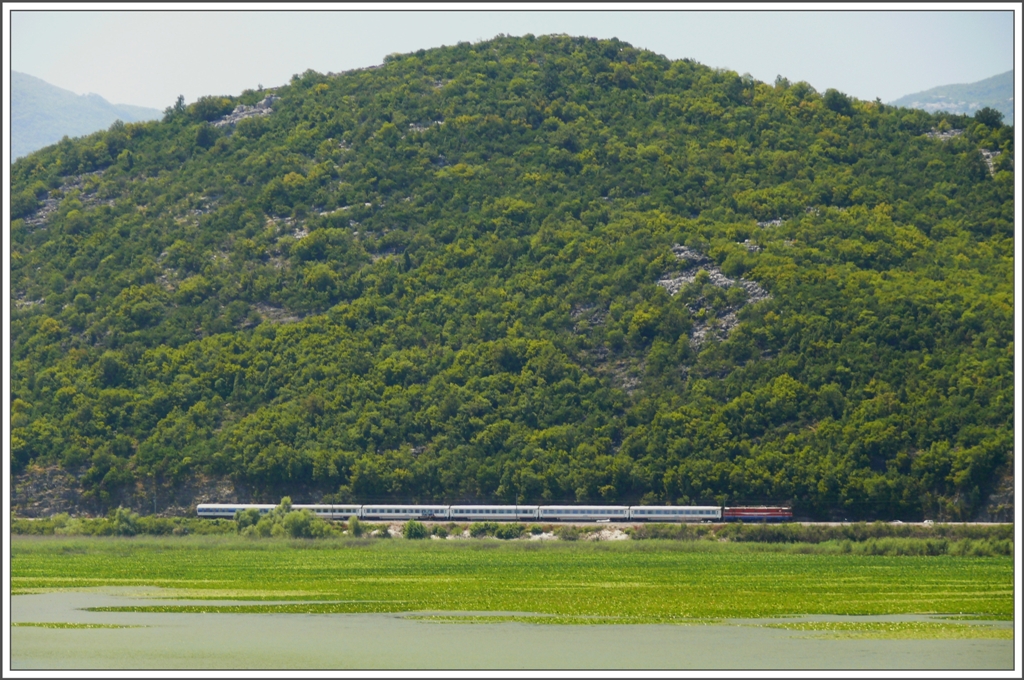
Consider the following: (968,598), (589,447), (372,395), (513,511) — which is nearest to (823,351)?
(589,447)

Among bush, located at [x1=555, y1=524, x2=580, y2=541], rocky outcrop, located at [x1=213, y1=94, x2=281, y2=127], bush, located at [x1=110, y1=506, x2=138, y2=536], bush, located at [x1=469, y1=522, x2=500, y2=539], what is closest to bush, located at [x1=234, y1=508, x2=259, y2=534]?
bush, located at [x1=110, y1=506, x2=138, y2=536]

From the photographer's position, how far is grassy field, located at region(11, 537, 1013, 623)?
144 feet

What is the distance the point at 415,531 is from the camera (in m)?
83.6

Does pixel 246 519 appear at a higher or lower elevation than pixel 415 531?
higher

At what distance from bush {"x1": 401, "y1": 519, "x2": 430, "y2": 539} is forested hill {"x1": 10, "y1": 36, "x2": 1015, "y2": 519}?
35.4ft

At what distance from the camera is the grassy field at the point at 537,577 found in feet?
144

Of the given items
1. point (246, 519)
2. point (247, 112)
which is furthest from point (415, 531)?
point (247, 112)

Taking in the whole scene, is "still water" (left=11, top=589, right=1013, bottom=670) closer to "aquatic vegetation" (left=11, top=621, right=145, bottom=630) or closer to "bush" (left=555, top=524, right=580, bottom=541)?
"aquatic vegetation" (left=11, top=621, right=145, bottom=630)

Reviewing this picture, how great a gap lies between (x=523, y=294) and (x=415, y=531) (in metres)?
33.5

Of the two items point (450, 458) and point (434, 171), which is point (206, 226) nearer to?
point (434, 171)

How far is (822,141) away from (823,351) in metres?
38.3

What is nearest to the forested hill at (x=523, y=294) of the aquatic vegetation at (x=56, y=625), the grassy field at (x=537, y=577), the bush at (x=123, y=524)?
the bush at (x=123, y=524)

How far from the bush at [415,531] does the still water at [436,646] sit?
42.2 m

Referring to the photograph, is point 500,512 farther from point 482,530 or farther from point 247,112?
point 247,112
